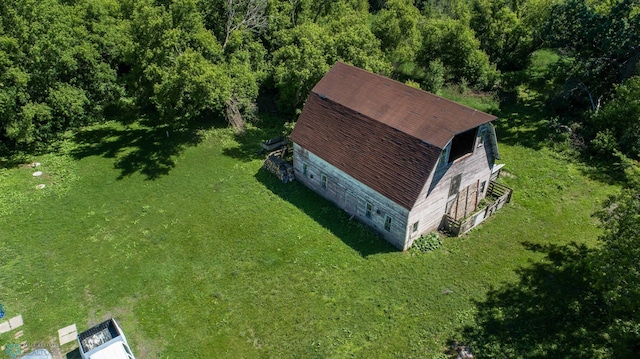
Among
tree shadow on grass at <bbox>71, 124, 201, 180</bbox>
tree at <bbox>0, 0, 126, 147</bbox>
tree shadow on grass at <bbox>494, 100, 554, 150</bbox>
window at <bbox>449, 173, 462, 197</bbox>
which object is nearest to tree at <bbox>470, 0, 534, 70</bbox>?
tree shadow on grass at <bbox>494, 100, 554, 150</bbox>

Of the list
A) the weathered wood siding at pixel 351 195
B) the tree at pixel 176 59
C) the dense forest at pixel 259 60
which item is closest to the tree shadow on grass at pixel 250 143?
the dense forest at pixel 259 60

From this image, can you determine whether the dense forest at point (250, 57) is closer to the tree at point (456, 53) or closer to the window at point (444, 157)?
the tree at point (456, 53)

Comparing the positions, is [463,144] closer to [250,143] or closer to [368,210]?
[368,210]

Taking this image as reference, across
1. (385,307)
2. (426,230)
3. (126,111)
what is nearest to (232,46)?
(126,111)

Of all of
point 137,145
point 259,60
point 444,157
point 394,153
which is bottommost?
point 137,145

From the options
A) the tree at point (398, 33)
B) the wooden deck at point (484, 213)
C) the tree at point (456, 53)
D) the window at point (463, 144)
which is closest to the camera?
the window at point (463, 144)

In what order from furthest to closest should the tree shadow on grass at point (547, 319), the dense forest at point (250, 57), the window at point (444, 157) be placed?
1. the dense forest at point (250, 57)
2. the window at point (444, 157)
3. the tree shadow on grass at point (547, 319)

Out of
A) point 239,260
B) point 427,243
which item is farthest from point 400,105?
point 239,260
